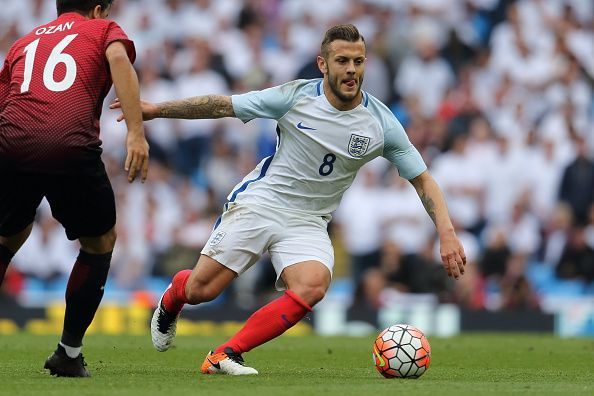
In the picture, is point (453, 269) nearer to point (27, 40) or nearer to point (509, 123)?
point (27, 40)

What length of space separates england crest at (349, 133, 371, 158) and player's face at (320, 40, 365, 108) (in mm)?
247

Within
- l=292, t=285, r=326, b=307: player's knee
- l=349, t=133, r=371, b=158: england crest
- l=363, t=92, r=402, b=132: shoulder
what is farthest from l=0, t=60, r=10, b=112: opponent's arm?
l=363, t=92, r=402, b=132: shoulder

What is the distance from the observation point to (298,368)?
29.8ft

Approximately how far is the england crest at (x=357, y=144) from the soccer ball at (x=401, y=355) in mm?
1256

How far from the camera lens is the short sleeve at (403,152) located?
848 cm

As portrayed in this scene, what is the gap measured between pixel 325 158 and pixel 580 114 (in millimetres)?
9770

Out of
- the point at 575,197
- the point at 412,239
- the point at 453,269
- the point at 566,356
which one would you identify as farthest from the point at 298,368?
the point at 575,197

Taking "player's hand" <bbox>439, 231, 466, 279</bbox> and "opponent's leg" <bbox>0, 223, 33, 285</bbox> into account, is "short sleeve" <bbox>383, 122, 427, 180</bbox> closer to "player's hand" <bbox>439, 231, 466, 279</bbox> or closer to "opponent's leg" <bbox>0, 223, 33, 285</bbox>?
"player's hand" <bbox>439, 231, 466, 279</bbox>

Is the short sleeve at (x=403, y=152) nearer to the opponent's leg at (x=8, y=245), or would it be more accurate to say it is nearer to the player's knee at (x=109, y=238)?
the player's knee at (x=109, y=238)

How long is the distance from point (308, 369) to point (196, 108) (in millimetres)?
2193

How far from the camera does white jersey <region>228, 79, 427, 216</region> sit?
8375 mm

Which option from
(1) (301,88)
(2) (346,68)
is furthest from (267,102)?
(2) (346,68)

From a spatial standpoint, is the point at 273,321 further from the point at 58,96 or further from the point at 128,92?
the point at 58,96

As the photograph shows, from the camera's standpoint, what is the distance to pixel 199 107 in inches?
318
